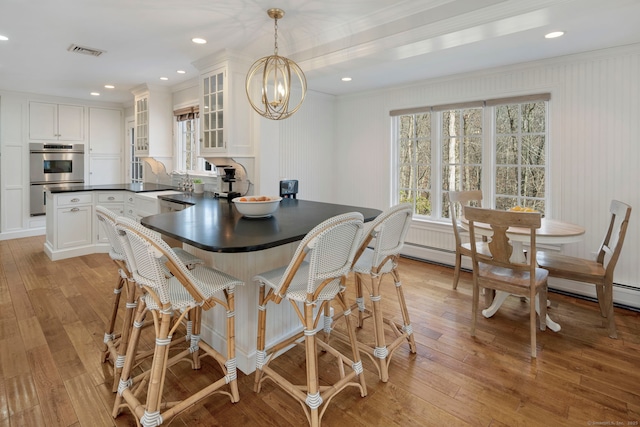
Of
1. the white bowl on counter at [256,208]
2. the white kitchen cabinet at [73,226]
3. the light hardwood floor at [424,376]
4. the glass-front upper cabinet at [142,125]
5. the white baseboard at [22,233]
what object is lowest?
the light hardwood floor at [424,376]

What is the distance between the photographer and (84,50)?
12.4 ft

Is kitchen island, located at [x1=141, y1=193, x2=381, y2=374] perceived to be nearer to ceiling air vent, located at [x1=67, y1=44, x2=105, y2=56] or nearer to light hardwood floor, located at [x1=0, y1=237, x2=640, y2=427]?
light hardwood floor, located at [x1=0, y1=237, x2=640, y2=427]

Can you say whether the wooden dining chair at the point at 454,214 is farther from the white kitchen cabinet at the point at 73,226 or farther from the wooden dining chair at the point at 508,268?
the white kitchen cabinet at the point at 73,226

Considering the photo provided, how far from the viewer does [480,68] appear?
13.2ft

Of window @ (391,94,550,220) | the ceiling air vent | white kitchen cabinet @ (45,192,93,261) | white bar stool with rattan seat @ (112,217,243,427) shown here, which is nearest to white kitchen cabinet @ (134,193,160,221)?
white kitchen cabinet @ (45,192,93,261)

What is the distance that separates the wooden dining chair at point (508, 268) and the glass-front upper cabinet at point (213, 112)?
2797 millimetres

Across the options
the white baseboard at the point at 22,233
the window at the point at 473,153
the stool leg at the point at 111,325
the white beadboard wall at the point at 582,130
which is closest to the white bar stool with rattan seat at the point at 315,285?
the stool leg at the point at 111,325

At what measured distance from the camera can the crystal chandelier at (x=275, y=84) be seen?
2455mm

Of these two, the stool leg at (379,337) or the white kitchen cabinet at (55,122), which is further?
the white kitchen cabinet at (55,122)

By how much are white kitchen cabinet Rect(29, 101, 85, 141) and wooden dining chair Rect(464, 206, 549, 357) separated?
7.18 m

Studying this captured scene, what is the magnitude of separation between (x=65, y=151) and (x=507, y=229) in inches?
291

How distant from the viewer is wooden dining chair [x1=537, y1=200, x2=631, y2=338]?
2666 millimetres

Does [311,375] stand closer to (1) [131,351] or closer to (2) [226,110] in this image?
(1) [131,351]

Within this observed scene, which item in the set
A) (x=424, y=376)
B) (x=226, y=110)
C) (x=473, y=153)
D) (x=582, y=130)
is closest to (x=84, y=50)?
(x=226, y=110)
